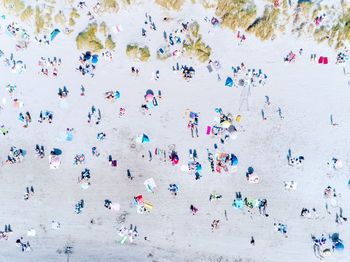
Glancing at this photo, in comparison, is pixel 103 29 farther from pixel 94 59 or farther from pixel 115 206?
pixel 115 206

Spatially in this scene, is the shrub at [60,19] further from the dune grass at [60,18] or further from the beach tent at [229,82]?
the beach tent at [229,82]

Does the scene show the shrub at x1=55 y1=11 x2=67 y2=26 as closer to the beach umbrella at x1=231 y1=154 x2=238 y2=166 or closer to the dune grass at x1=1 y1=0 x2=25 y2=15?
the dune grass at x1=1 y1=0 x2=25 y2=15

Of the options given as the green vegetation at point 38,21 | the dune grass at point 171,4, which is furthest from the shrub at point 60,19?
the dune grass at point 171,4

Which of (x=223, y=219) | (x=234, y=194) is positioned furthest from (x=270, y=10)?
(x=223, y=219)

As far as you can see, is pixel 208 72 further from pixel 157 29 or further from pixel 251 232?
pixel 251 232

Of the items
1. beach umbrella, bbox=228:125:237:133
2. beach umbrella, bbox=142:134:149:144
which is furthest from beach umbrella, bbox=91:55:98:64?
beach umbrella, bbox=228:125:237:133

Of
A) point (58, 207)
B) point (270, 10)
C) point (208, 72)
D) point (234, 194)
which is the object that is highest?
point (270, 10)
